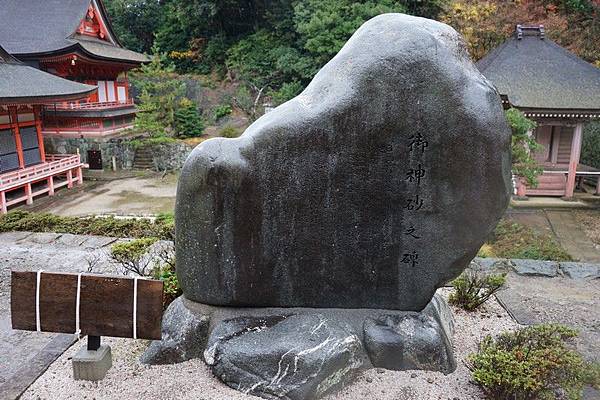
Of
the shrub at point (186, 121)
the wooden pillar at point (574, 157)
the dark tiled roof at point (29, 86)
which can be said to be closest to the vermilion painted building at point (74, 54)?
the shrub at point (186, 121)

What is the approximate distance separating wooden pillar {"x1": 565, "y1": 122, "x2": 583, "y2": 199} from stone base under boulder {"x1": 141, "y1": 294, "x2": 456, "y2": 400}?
13.0 metres

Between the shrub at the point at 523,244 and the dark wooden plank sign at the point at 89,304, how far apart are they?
8865 mm

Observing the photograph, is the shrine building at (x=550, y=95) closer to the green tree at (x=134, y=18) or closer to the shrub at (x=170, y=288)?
the shrub at (x=170, y=288)

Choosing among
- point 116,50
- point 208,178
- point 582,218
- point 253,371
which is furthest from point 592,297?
point 116,50

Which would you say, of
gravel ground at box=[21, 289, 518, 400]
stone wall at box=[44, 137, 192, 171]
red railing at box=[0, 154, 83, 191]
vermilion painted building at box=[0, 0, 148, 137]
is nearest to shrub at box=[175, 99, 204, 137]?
stone wall at box=[44, 137, 192, 171]

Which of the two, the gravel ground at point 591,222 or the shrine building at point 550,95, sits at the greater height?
the shrine building at point 550,95

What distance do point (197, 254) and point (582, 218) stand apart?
512 inches

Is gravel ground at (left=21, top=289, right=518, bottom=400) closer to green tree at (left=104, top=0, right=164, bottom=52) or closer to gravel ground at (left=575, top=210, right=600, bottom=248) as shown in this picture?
gravel ground at (left=575, top=210, right=600, bottom=248)

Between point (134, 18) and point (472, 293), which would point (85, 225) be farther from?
point (134, 18)

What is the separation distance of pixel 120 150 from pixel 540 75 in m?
16.6

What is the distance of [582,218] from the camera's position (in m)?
13.8

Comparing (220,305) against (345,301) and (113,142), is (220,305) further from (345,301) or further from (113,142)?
(113,142)

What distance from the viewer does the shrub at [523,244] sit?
10.6m

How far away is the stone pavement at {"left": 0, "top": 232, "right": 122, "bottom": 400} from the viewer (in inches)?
178
